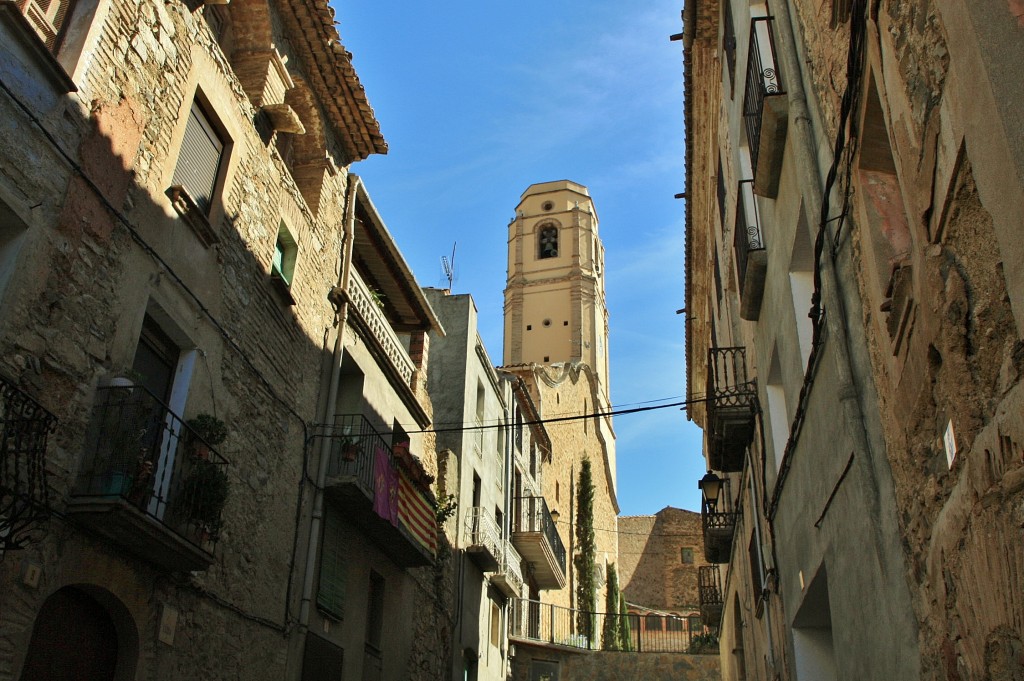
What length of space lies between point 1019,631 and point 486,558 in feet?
52.4

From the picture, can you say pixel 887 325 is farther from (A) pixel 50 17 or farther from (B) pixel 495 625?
(B) pixel 495 625

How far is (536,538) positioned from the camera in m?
23.3

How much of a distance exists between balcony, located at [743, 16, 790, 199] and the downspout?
640cm

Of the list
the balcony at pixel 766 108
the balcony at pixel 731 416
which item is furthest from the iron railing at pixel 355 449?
the balcony at pixel 766 108

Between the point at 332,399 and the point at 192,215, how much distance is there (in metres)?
3.87

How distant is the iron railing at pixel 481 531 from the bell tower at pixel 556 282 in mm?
31218

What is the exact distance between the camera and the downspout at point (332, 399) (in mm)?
10688

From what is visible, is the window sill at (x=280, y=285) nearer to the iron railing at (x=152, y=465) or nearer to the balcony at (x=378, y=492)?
the balcony at (x=378, y=492)

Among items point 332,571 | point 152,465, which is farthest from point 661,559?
point 152,465

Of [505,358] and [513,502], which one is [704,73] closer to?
[513,502]

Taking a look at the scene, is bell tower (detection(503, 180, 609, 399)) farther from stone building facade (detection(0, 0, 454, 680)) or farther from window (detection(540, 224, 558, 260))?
stone building facade (detection(0, 0, 454, 680))

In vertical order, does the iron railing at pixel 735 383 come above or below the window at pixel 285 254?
below

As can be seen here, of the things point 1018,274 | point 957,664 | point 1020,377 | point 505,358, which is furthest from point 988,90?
point 505,358

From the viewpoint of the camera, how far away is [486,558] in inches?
734
